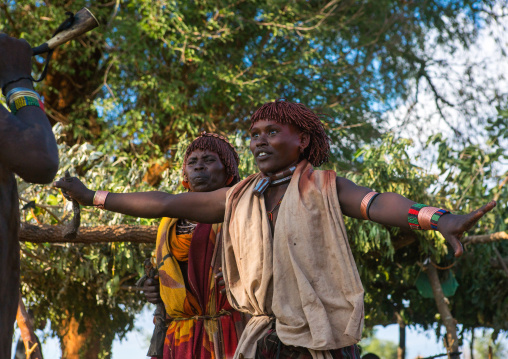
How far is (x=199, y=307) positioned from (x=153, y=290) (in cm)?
43

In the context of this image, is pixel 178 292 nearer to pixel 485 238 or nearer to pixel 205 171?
pixel 205 171

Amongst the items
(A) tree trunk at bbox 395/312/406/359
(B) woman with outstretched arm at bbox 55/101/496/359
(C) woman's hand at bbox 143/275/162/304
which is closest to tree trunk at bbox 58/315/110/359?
(A) tree trunk at bbox 395/312/406/359

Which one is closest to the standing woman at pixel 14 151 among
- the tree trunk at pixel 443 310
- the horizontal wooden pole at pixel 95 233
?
the horizontal wooden pole at pixel 95 233

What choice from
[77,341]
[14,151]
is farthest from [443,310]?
[14,151]

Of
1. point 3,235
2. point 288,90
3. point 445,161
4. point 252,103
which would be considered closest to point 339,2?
point 288,90

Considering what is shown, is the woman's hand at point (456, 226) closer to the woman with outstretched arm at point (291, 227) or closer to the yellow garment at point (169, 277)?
the woman with outstretched arm at point (291, 227)

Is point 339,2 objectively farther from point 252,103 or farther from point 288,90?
point 252,103

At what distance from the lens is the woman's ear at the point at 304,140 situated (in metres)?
3.24

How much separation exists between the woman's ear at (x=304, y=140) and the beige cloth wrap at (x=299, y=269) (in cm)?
18

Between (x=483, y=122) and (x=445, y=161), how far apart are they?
4979mm

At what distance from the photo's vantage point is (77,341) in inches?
388

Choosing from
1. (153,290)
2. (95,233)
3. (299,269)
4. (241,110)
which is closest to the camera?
(299,269)

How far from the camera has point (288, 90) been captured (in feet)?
36.3

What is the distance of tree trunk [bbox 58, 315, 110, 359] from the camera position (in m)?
9.68
